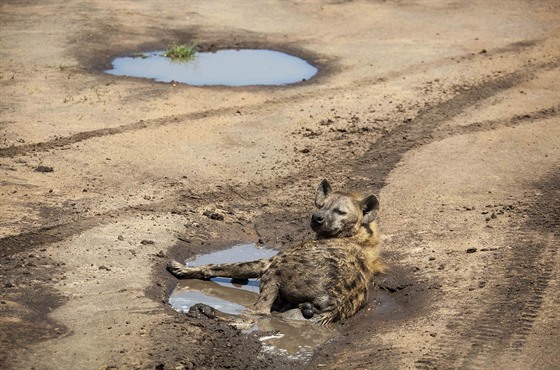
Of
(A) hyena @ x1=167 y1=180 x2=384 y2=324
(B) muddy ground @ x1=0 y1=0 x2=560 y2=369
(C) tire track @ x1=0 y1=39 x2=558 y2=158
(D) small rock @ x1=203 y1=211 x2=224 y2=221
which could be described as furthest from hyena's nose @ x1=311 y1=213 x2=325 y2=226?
(C) tire track @ x1=0 y1=39 x2=558 y2=158

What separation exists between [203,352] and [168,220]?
2560 millimetres

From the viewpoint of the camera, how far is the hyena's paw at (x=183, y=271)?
314 inches

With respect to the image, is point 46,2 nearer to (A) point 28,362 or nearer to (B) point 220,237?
(B) point 220,237

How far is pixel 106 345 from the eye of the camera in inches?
255

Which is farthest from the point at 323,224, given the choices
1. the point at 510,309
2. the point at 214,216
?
the point at 510,309

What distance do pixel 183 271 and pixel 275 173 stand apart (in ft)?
8.29

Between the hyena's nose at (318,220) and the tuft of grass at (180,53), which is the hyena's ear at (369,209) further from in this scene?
the tuft of grass at (180,53)

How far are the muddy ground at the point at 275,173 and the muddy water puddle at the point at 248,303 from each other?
4.9 inches

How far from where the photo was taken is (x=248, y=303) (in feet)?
25.4

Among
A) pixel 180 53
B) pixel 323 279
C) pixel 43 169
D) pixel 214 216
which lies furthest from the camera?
pixel 180 53

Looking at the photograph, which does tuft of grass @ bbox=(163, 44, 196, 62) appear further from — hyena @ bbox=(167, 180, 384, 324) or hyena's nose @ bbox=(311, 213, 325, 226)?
hyena's nose @ bbox=(311, 213, 325, 226)

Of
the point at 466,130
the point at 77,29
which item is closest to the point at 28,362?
the point at 466,130

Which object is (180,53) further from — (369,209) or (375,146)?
(369,209)

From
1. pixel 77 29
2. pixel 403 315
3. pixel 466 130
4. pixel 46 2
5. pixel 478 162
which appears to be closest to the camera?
pixel 403 315
